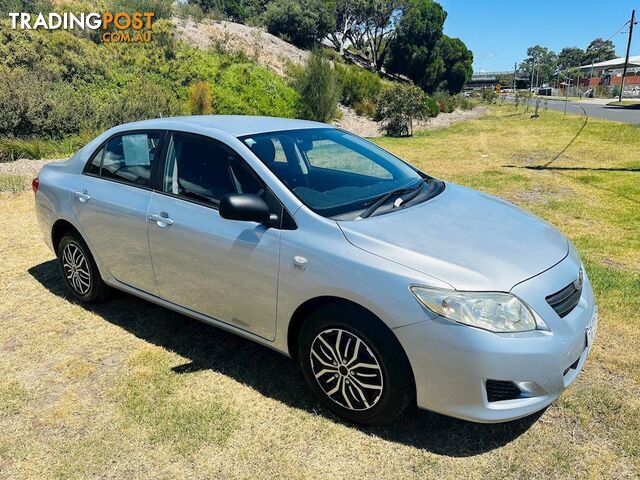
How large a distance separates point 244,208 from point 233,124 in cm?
107

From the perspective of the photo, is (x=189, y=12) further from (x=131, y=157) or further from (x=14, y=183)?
(x=131, y=157)

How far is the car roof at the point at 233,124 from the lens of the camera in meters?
3.56

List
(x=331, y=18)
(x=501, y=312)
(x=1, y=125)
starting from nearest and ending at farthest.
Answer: (x=501, y=312)
(x=1, y=125)
(x=331, y=18)

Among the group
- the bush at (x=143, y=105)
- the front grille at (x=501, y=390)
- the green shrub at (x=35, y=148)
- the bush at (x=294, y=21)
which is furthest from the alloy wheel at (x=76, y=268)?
the bush at (x=294, y=21)

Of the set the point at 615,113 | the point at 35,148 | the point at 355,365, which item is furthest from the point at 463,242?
the point at 615,113

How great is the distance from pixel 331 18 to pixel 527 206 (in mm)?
43295

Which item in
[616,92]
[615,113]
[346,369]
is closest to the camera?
[346,369]

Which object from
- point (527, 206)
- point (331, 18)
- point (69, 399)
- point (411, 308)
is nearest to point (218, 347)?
point (69, 399)

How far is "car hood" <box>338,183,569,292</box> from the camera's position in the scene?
253cm

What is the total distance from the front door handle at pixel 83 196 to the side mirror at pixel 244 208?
1.76 meters

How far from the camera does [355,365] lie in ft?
8.95

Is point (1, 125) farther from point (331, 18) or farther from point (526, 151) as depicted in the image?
point (331, 18)

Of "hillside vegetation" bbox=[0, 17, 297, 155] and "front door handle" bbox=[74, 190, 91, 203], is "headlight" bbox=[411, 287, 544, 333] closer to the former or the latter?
"front door handle" bbox=[74, 190, 91, 203]

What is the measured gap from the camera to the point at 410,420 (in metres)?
2.96
